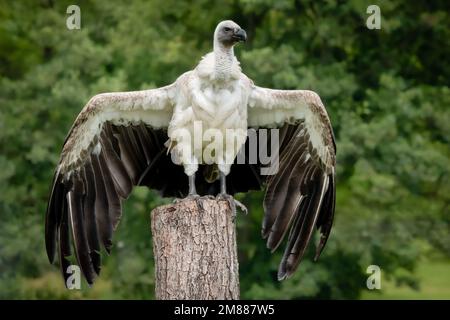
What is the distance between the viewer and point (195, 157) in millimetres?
11711

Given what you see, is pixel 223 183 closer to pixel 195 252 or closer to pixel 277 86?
pixel 195 252

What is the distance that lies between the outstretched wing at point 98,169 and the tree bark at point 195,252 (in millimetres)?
1585

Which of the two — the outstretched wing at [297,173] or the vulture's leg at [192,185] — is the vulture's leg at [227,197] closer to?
the vulture's leg at [192,185]

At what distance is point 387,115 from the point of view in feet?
75.4

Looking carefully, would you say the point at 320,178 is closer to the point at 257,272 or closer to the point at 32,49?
the point at 257,272

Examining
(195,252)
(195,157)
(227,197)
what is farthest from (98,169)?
(195,252)

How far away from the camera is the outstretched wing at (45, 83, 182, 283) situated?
463 inches

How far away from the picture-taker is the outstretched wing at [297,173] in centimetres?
1195

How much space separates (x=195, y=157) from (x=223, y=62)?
993 millimetres

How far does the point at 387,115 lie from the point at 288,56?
7.49 ft

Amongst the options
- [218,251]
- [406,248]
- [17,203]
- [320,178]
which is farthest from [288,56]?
[218,251]

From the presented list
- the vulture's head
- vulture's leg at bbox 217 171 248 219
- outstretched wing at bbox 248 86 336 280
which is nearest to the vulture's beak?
the vulture's head

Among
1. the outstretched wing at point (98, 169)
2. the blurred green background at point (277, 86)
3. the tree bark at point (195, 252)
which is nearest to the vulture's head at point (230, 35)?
the outstretched wing at point (98, 169)

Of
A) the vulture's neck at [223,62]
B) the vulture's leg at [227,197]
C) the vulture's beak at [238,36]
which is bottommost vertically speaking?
the vulture's leg at [227,197]
